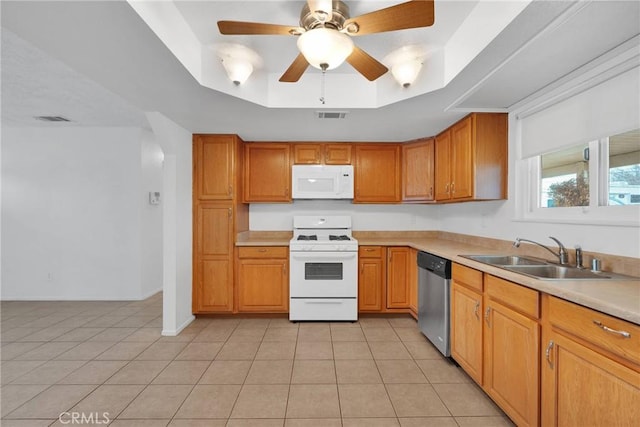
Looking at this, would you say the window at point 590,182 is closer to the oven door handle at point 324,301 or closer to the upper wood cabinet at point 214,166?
the oven door handle at point 324,301

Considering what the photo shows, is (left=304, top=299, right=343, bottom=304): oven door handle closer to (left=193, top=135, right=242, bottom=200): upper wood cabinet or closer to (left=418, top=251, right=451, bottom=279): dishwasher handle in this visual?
(left=418, top=251, right=451, bottom=279): dishwasher handle

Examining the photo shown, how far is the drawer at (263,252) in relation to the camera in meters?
3.41

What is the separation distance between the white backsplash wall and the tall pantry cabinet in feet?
2.11

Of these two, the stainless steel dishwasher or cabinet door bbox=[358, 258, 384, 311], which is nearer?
Answer: the stainless steel dishwasher

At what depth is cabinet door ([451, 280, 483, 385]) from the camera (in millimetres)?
1990

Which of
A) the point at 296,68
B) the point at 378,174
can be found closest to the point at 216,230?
the point at 378,174

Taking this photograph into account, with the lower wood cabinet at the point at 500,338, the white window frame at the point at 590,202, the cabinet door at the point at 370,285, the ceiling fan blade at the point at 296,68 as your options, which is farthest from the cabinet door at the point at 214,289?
the white window frame at the point at 590,202

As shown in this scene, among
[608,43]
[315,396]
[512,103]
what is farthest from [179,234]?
[608,43]

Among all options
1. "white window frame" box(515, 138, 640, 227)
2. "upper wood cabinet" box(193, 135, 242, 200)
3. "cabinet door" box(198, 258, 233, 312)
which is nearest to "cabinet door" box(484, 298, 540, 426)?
"white window frame" box(515, 138, 640, 227)

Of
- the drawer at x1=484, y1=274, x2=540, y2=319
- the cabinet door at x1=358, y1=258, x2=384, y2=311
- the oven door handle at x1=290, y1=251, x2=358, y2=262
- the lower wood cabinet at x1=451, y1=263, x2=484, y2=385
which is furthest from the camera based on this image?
the cabinet door at x1=358, y1=258, x2=384, y2=311

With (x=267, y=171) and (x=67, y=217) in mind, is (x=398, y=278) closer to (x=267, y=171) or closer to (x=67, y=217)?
(x=267, y=171)

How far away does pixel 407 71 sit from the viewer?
2102mm

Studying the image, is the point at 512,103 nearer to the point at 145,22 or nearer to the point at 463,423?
the point at 463,423

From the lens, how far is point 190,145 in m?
3.37
